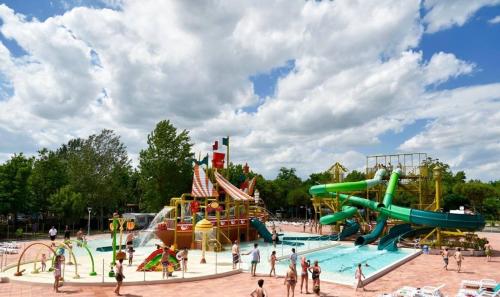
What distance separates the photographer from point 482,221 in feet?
97.9

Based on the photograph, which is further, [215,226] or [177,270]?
[215,226]

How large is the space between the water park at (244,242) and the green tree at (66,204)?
666 centimetres

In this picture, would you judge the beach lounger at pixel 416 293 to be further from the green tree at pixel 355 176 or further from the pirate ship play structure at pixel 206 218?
the green tree at pixel 355 176

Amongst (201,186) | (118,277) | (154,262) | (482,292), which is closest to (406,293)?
(482,292)

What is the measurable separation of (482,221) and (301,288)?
20596 millimetres

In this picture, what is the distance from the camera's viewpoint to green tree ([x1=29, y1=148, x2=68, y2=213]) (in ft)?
152

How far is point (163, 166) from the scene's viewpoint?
1949 inches

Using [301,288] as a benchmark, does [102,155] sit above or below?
above

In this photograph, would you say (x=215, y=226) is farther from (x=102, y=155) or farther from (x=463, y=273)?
(x=102, y=155)

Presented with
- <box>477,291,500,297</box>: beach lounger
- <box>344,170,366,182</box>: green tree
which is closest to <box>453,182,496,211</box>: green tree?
<box>344,170,366,182</box>: green tree

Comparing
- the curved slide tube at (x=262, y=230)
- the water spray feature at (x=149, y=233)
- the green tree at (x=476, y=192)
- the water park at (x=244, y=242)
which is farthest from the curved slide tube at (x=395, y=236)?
the green tree at (x=476, y=192)

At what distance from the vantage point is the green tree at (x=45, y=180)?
46.4 metres

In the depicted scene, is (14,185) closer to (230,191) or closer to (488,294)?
(230,191)

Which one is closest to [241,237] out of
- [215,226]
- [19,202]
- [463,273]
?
[215,226]
